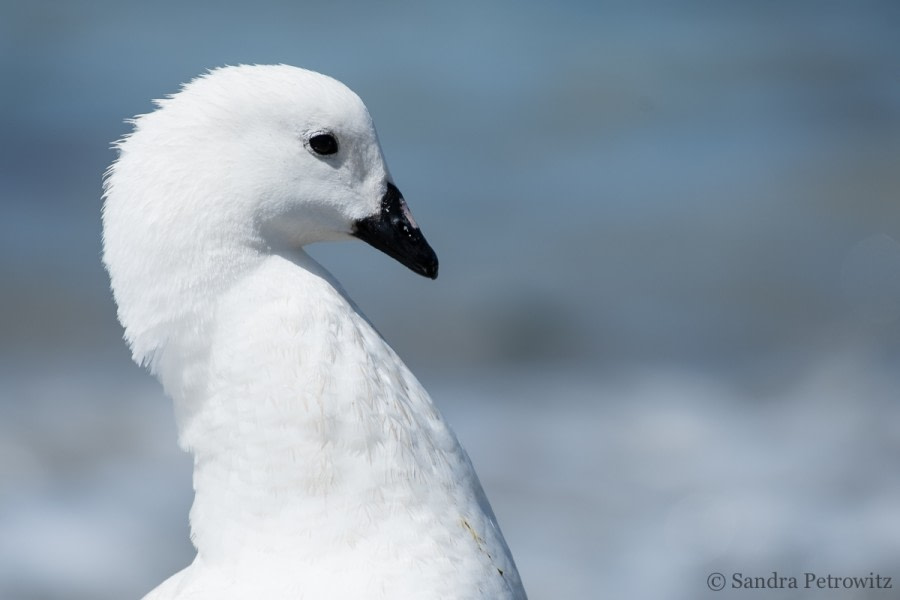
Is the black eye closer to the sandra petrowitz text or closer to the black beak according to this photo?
the black beak

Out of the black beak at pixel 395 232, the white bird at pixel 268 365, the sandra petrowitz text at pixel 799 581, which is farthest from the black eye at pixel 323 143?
the sandra petrowitz text at pixel 799 581

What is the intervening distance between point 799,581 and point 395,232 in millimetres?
5001

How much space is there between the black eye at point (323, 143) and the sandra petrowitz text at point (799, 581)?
5.18m

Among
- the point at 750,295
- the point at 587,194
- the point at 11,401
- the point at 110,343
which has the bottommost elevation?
the point at 11,401

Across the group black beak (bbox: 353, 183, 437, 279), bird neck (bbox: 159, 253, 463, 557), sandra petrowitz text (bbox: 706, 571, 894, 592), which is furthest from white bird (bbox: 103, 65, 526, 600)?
sandra petrowitz text (bbox: 706, 571, 894, 592)

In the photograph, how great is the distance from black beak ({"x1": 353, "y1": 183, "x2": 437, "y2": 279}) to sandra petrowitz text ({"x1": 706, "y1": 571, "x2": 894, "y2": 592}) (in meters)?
4.71

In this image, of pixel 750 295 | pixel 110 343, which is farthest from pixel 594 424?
pixel 110 343

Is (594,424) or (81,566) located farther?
(594,424)

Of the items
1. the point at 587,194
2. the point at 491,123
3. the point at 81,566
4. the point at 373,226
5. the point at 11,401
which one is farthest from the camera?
the point at 491,123

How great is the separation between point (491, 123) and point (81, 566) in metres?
11.6

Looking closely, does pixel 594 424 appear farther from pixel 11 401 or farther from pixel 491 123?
pixel 491 123

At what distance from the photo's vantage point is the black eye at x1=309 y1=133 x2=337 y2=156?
3.41 metres

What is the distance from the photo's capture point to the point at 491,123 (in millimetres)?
18391

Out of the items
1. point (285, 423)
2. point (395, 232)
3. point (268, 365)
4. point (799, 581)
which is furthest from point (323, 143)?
point (799, 581)
